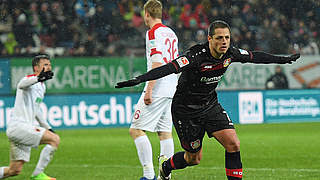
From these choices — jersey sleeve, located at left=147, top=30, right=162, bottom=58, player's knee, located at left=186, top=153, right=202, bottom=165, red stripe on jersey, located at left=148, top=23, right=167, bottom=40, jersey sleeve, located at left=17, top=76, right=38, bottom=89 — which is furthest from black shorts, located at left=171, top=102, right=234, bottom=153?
jersey sleeve, located at left=17, top=76, right=38, bottom=89

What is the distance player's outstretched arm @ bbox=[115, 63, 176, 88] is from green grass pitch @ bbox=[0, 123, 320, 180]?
8.47 feet

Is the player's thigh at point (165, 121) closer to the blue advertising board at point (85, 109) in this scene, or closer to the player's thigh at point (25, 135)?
the player's thigh at point (25, 135)

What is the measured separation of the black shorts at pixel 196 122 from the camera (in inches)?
263

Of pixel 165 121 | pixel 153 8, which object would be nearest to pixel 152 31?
pixel 153 8

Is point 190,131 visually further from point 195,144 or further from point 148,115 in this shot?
point 148,115

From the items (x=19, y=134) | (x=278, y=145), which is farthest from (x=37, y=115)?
(x=278, y=145)

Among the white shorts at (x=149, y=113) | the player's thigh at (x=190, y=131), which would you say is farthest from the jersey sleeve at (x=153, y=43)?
the player's thigh at (x=190, y=131)

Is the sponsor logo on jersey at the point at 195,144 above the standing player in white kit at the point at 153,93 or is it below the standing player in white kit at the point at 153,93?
below

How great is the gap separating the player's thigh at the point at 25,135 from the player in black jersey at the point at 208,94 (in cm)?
192

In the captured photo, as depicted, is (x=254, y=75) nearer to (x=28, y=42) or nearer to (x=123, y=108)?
(x=123, y=108)

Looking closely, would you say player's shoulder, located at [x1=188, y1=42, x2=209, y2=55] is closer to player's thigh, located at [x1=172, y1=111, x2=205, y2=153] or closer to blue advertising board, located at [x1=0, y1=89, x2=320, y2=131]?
player's thigh, located at [x1=172, y1=111, x2=205, y2=153]

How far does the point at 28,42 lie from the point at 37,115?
10.5 meters

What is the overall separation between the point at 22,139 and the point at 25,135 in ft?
0.21

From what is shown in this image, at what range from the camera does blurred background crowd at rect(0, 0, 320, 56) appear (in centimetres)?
1870
